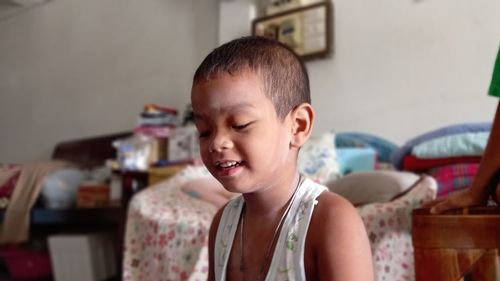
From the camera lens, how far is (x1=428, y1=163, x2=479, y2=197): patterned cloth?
1172mm

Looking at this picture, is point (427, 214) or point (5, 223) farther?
point (5, 223)

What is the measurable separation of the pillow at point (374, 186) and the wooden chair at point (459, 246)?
48 cm

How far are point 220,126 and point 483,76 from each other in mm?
1424

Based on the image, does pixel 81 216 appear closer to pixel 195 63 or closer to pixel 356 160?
pixel 195 63

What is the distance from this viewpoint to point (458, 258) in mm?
587

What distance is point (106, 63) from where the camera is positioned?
269cm

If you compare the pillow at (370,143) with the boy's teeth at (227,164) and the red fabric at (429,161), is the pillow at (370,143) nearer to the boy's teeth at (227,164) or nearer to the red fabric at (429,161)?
the red fabric at (429,161)

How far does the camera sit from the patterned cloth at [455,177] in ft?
3.85

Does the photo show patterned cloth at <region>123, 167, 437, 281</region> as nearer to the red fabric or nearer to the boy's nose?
the red fabric

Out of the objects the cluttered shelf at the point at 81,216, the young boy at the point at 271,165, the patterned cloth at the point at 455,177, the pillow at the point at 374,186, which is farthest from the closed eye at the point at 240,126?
the cluttered shelf at the point at 81,216

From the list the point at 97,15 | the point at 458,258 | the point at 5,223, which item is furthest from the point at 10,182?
the point at 458,258

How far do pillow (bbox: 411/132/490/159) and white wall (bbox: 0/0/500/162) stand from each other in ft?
1.33

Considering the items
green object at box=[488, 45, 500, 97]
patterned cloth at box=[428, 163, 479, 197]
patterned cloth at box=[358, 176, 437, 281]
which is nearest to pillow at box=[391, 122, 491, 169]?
patterned cloth at box=[428, 163, 479, 197]

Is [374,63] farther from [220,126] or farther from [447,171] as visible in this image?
[220,126]
